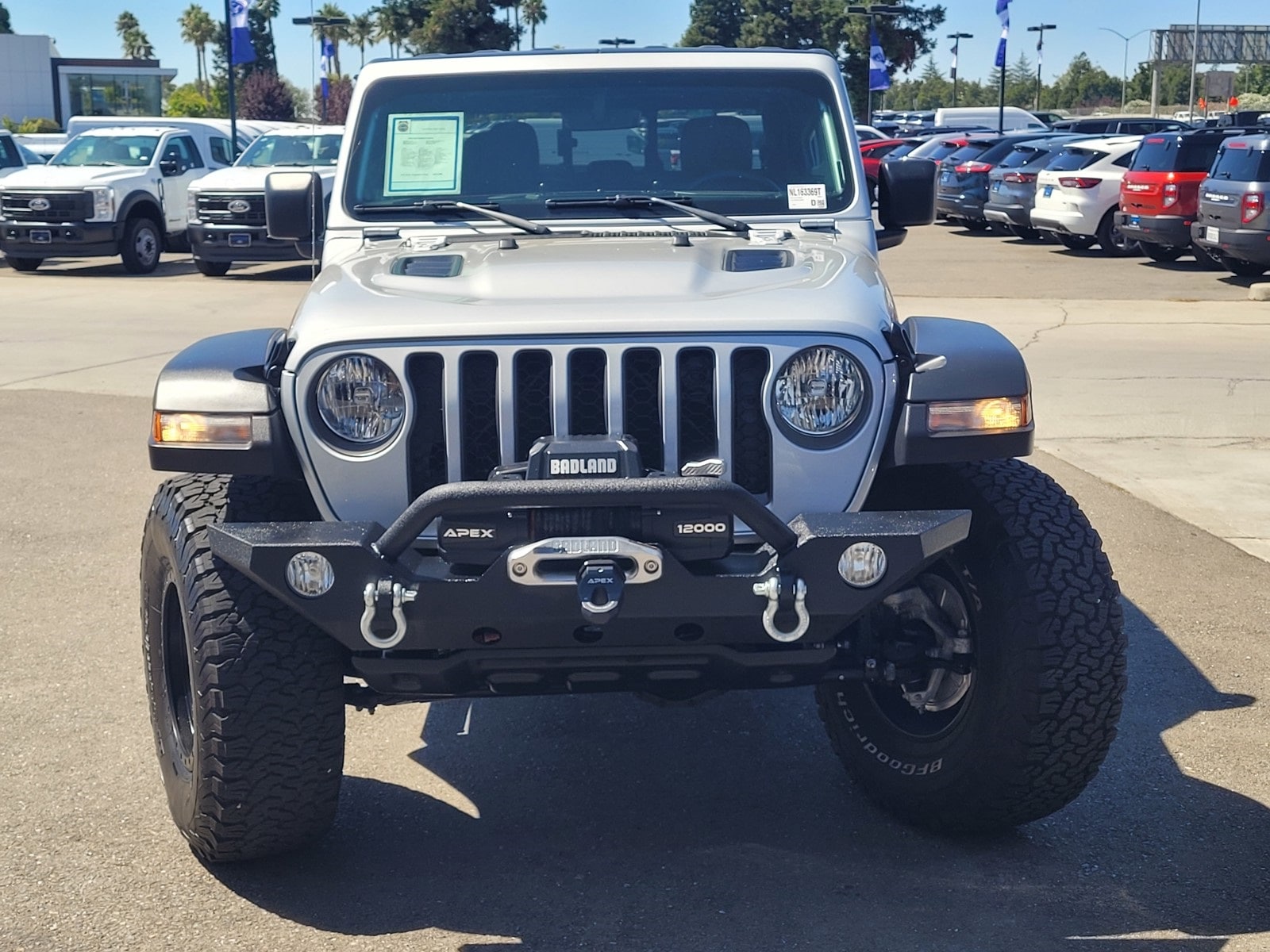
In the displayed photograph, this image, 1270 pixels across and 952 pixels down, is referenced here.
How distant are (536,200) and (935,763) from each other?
2.10 meters

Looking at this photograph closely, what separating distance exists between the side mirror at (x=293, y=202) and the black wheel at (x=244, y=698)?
57.5 inches

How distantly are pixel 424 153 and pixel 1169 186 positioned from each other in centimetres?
1586

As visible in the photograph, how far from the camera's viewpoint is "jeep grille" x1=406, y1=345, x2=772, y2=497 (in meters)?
3.53

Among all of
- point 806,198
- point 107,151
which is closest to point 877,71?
point 107,151

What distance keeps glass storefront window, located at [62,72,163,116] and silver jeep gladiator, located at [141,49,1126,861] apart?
70.4 metres

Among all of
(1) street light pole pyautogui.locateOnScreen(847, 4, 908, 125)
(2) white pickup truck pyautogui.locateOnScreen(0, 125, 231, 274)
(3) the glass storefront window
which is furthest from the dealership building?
(2) white pickup truck pyautogui.locateOnScreen(0, 125, 231, 274)

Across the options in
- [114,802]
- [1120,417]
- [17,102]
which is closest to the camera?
[114,802]

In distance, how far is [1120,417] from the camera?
9906 mm

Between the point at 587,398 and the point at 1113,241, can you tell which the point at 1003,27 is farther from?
the point at 587,398

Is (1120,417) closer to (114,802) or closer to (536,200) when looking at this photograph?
(536,200)

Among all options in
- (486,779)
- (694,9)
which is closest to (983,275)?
(486,779)

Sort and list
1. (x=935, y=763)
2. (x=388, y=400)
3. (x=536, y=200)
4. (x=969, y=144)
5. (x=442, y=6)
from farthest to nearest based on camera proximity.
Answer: (x=442, y=6), (x=969, y=144), (x=536, y=200), (x=935, y=763), (x=388, y=400)

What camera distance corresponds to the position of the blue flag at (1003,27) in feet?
156

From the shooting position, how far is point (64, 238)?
19172 mm
